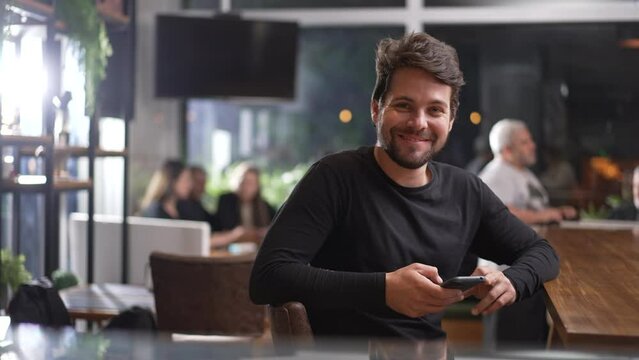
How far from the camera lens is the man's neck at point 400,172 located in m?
2.11

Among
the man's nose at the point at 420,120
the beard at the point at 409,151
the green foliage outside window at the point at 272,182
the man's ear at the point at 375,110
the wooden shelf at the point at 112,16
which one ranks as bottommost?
the green foliage outside window at the point at 272,182

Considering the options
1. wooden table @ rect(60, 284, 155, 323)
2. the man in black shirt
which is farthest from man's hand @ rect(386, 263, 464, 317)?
wooden table @ rect(60, 284, 155, 323)

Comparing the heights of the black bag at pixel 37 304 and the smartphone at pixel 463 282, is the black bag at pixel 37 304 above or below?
below

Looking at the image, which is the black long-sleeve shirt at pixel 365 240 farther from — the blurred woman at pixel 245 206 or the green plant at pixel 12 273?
the blurred woman at pixel 245 206

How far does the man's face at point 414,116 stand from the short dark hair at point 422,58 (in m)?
0.02

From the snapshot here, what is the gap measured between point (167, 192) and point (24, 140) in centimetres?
262

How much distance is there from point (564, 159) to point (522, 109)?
0.52m

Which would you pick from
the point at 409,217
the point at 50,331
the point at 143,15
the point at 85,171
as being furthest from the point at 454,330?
the point at 50,331

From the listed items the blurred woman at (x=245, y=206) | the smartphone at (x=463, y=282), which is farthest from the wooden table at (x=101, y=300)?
the blurred woman at (x=245, y=206)

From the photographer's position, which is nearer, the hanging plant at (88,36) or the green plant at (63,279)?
the green plant at (63,279)

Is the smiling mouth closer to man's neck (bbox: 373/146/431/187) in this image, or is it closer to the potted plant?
man's neck (bbox: 373/146/431/187)

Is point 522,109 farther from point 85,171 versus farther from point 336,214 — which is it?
point 336,214

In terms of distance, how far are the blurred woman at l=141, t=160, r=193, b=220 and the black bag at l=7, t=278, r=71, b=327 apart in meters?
3.07

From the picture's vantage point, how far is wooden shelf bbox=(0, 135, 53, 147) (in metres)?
3.49
